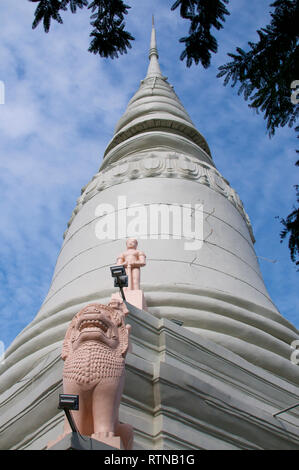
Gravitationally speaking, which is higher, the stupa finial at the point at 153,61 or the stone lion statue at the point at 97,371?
the stupa finial at the point at 153,61

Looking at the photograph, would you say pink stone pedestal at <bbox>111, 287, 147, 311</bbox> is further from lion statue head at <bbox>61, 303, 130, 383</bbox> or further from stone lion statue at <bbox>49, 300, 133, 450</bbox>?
stone lion statue at <bbox>49, 300, 133, 450</bbox>

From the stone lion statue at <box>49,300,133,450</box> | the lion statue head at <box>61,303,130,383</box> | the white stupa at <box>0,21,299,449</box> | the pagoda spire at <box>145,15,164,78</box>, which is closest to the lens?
the stone lion statue at <box>49,300,133,450</box>

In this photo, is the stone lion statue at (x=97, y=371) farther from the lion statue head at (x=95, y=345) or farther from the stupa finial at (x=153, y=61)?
the stupa finial at (x=153, y=61)

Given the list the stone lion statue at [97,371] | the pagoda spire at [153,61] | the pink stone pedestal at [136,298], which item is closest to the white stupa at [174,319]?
the pink stone pedestal at [136,298]

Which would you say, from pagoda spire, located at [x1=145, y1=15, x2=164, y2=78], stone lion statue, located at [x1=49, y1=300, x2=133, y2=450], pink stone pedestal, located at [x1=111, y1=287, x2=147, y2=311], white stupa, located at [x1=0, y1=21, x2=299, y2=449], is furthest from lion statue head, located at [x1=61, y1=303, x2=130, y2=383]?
pagoda spire, located at [x1=145, y1=15, x2=164, y2=78]

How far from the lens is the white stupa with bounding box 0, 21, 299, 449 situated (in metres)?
6.44

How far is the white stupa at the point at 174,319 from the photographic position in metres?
6.44

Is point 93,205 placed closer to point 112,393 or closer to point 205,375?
point 205,375

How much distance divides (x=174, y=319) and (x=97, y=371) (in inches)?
128

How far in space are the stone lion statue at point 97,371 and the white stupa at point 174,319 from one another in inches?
25.9

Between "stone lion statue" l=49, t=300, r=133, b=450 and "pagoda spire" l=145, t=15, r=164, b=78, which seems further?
"pagoda spire" l=145, t=15, r=164, b=78

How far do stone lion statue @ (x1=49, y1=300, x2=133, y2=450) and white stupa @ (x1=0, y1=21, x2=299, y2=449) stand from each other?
0.66 m

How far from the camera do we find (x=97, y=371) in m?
5.50
